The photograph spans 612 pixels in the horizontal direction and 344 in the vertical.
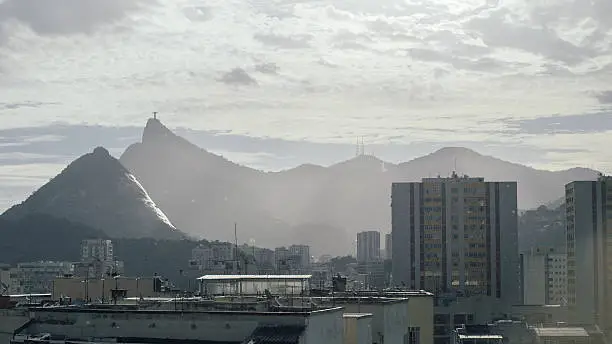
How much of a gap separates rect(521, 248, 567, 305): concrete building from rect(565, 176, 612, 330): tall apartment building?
37.8 m

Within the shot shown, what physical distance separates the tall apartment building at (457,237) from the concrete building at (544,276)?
4683 centimetres

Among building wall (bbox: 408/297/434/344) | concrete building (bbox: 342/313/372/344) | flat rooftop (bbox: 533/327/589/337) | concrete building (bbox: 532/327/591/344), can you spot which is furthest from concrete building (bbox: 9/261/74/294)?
concrete building (bbox: 342/313/372/344)

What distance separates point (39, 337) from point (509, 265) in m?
89.7

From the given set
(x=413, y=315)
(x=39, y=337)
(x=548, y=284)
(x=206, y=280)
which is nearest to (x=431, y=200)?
(x=548, y=284)

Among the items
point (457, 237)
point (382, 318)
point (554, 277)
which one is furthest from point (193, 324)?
point (554, 277)

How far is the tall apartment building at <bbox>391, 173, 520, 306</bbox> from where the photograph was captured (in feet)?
370

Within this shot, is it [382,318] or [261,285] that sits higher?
[261,285]

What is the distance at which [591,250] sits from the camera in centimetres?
11212

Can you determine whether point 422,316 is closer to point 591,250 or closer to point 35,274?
point 591,250

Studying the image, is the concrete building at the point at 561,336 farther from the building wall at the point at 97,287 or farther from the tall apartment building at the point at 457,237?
the tall apartment building at the point at 457,237

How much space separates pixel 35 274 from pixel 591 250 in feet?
361

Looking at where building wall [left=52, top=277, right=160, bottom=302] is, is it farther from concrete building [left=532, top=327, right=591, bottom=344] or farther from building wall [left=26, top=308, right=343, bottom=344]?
Answer: concrete building [left=532, top=327, right=591, bottom=344]

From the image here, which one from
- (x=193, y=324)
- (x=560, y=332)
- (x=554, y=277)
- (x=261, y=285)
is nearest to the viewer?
(x=193, y=324)

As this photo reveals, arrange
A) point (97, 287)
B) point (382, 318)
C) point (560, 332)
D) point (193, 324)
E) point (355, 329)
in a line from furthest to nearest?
point (560, 332) → point (97, 287) → point (382, 318) → point (355, 329) → point (193, 324)
